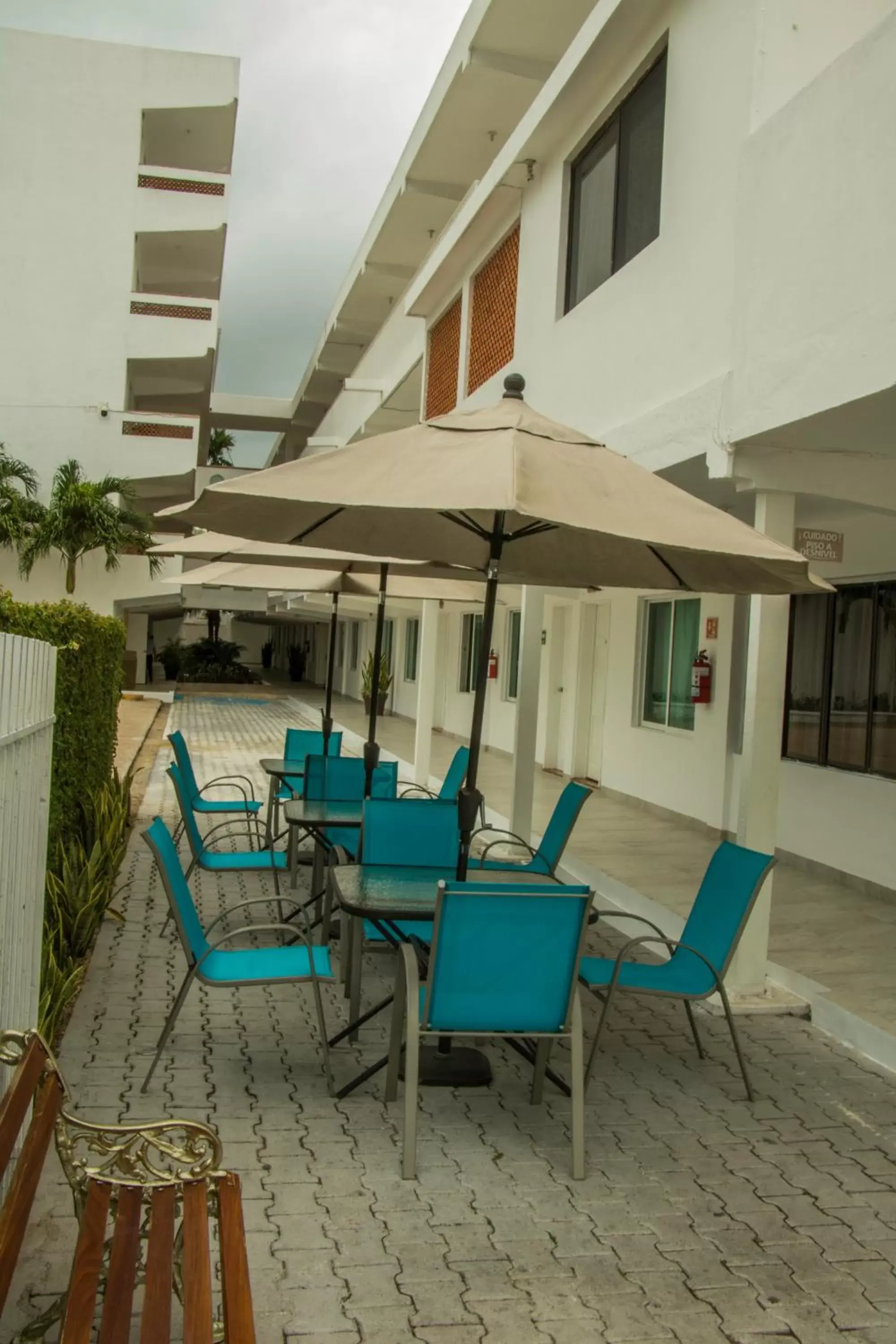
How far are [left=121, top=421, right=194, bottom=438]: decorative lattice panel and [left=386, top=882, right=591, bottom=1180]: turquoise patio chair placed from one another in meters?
29.4

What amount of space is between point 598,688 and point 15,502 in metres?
19.1

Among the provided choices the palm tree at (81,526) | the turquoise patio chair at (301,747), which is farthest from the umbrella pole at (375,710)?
the palm tree at (81,526)

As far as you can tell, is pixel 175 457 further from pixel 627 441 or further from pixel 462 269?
pixel 627 441

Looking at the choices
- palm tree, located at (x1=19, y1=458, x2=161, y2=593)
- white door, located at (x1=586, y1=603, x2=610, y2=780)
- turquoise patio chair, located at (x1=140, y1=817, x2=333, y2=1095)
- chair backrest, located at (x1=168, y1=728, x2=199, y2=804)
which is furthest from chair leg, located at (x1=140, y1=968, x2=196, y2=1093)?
palm tree, located at (x1=19, y1=458, x2=161, y2=593)

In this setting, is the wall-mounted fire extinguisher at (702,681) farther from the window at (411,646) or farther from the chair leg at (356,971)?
the window at (411,646)


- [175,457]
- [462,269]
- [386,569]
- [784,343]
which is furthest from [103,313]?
[784,343]

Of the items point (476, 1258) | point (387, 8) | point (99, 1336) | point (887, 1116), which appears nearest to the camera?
point (99, 1336)

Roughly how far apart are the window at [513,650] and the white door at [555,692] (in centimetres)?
221

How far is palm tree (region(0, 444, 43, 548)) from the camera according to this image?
28.9m

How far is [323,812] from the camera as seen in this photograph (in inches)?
294

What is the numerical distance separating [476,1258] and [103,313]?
31721 mm

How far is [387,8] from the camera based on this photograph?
12.1 meters

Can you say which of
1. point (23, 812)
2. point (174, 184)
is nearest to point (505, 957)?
point (23, 812)

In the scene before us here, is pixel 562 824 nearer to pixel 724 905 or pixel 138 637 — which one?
pixel 724 905
